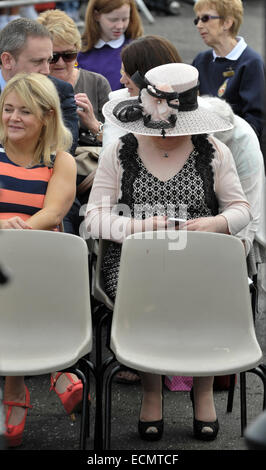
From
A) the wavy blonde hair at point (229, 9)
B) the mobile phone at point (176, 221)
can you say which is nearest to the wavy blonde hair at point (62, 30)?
the wavy blonde hair at point (229, 9)

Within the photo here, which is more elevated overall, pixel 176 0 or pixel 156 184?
pixel 156 184

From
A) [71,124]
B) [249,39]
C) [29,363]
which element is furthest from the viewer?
[249,39]

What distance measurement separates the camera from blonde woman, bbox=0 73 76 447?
10.7 feet

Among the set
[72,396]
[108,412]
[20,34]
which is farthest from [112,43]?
[108,412]

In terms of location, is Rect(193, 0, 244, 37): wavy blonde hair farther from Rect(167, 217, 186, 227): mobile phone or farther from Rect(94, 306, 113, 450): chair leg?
Rect(94, 306, 113, 450): chair leg

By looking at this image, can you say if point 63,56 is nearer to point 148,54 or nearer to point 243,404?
point 148,54

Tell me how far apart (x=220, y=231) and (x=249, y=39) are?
7.74 m

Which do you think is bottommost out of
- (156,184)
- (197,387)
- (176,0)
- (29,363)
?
(176,0)

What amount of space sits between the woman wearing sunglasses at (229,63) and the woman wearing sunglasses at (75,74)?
2.61 feet

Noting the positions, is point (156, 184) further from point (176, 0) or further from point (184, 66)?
point (176, 0)

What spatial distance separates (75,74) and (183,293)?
199 centimetres

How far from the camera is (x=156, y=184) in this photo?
317 cm

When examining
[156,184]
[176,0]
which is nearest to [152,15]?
[176,0]

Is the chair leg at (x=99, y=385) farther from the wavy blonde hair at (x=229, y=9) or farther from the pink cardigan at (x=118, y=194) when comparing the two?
the wavy blonde hair at (x=229, y=9)
